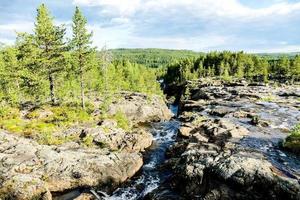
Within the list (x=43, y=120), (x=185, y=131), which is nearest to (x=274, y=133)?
(x=185, y=131)

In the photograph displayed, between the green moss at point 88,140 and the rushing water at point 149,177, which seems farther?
the green moss at point 88,140

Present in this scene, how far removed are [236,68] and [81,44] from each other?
142m

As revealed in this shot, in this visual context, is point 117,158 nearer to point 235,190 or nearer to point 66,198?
point 66,198

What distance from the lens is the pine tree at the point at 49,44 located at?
5703 cm

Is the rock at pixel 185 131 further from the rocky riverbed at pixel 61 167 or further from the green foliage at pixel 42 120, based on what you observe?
the green foliage at pixel 42 120

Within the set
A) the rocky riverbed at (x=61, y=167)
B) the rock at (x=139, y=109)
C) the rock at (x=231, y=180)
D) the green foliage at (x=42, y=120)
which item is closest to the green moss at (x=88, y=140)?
the rocky riverbed at (x=61, y=167)

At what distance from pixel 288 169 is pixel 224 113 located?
34.1 m

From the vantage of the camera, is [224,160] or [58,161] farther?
[58,161]

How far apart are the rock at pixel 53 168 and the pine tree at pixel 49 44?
22.9m

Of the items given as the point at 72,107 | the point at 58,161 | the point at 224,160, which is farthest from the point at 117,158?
the point at 72,107

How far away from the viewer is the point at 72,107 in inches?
2247

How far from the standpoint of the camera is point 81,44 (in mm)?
57031

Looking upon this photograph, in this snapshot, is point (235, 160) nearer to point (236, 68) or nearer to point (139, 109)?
point (139, 109)

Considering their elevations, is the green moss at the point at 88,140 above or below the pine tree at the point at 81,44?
below
